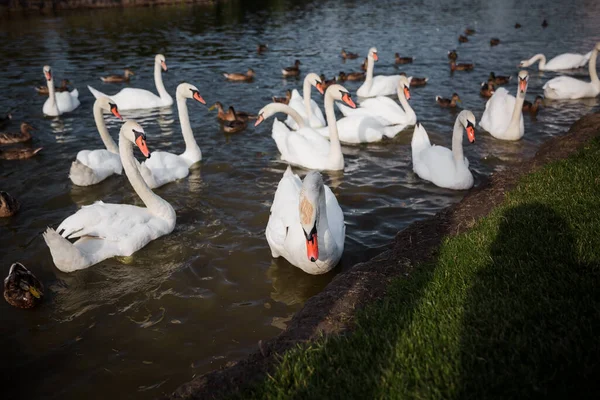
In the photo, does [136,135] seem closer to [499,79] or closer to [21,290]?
[21,290]

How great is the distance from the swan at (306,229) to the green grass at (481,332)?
1.19m

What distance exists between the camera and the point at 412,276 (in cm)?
497

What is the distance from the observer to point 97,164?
941 centimetres

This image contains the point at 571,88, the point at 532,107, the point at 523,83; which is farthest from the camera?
the point at 571,88

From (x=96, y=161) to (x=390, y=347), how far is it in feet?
24.7

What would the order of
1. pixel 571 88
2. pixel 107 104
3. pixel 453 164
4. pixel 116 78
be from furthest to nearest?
pixel 116 78
pixel 571 88
pixel 107 104
pixel 453 164

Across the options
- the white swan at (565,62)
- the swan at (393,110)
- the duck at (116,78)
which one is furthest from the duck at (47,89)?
the white swan at (565,62)

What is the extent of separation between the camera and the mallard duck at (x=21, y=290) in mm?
5738

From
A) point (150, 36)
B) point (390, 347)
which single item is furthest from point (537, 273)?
point (150, 36)

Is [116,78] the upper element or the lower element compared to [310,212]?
lower

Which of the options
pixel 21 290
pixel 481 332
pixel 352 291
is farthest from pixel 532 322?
pixel 21 290

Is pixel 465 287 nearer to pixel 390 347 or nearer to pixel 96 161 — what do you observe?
pixel 390 347

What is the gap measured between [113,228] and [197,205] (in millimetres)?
1991

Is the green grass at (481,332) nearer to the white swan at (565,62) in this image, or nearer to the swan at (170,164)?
the swan at (170,164)
